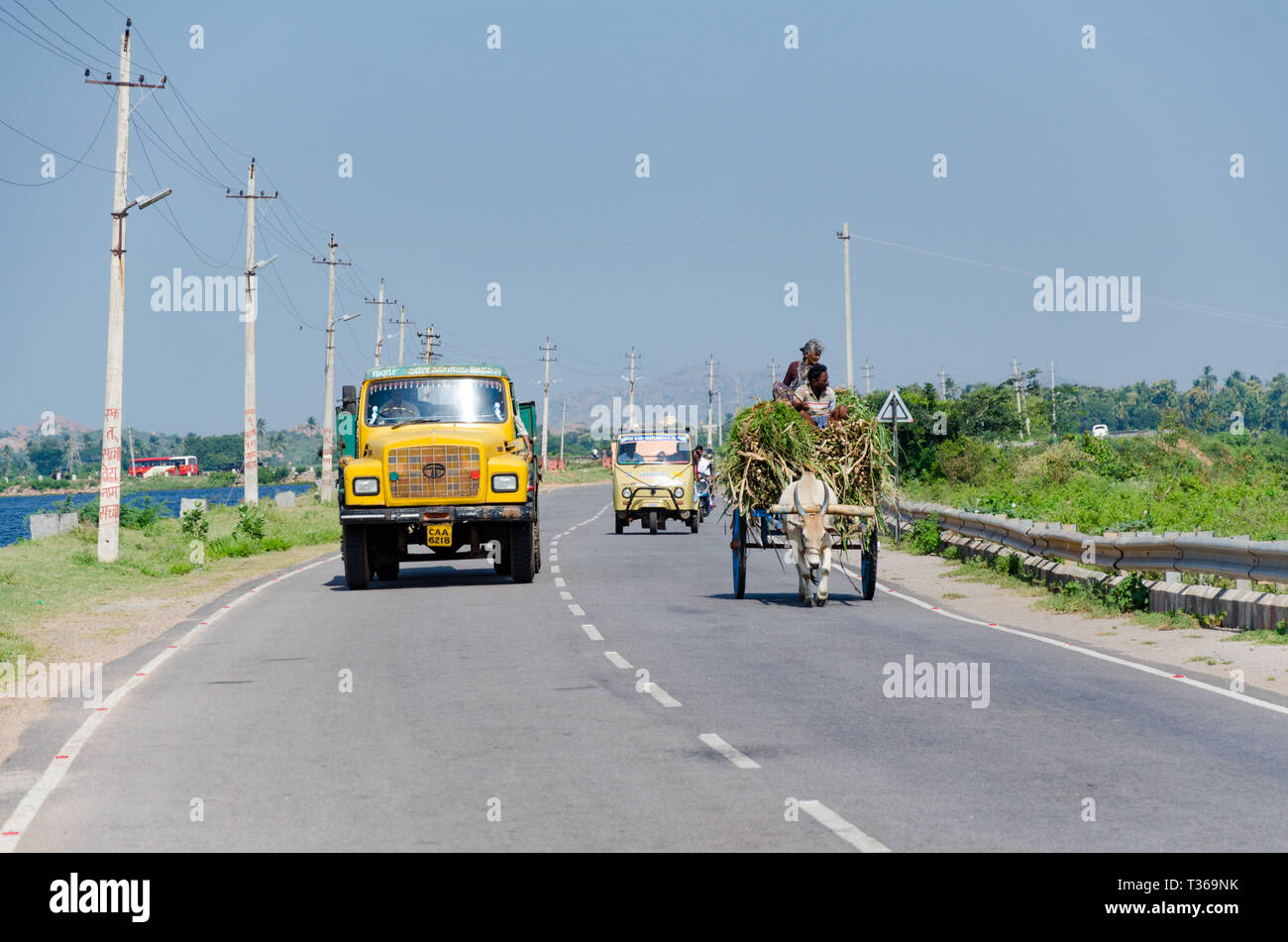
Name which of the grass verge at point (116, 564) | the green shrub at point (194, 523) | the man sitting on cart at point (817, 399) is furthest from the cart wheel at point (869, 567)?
the green shrub at point (194, 523)

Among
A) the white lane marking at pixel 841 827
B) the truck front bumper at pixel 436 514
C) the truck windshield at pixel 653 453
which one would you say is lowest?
the white lane marking at pixel 841 827

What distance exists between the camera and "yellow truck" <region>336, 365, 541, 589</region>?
856 inches

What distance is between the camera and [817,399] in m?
18.8

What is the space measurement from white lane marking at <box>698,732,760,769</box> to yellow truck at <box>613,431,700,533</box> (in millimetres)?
27420

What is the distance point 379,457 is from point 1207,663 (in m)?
12.7

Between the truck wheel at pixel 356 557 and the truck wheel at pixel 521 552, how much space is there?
2.24 metres

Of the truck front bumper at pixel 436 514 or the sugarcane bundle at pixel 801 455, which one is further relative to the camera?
the truck front bumper at pixel 436 514

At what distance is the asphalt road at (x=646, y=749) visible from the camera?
7.20m

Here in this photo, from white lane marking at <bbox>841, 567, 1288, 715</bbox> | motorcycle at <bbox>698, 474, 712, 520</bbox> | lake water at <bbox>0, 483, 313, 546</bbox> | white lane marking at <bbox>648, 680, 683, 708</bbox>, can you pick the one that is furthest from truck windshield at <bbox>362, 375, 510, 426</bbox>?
lake water at <bbox>0, 483, 313, 546</bbox>

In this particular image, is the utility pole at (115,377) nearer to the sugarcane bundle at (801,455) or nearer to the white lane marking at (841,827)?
the sugarcane bundle at (801,455)

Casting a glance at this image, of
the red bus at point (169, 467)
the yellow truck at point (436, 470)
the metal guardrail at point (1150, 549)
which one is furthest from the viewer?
the red bus at point (169, 467)

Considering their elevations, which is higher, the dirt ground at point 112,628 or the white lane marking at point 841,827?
the white lane marking at point 841,827

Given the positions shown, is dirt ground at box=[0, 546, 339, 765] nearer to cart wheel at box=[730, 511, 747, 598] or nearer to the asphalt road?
the asphalt road

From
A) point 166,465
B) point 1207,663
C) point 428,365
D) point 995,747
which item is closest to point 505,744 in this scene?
point 995,747
